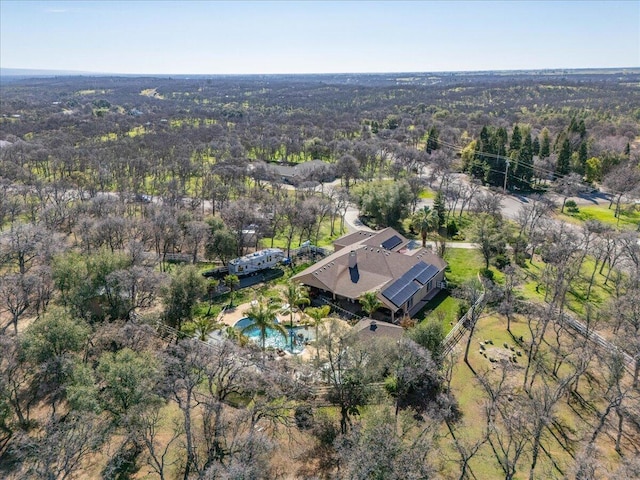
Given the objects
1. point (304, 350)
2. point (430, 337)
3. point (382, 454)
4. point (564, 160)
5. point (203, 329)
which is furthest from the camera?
point (564, 160)

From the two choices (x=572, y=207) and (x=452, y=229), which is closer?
(x=452, y=229)

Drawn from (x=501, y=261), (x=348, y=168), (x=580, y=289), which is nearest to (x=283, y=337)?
(x=501, y=261)

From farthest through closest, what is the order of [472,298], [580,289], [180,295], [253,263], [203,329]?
1. [253,263]
2. [580,289]
3. [472,298]
4. [180,295]
5. [203,329]

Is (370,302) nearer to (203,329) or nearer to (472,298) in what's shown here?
(472,298)

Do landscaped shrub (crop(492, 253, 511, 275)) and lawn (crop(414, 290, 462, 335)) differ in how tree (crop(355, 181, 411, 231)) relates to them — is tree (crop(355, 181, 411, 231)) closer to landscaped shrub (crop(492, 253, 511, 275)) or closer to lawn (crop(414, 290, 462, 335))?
landscaped shrub (crop(492, 253, 511, 275))

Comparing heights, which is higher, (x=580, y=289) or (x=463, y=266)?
(x=580, y=289)

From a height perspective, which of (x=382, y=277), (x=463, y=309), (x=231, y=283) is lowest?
(x=463, y=309)
